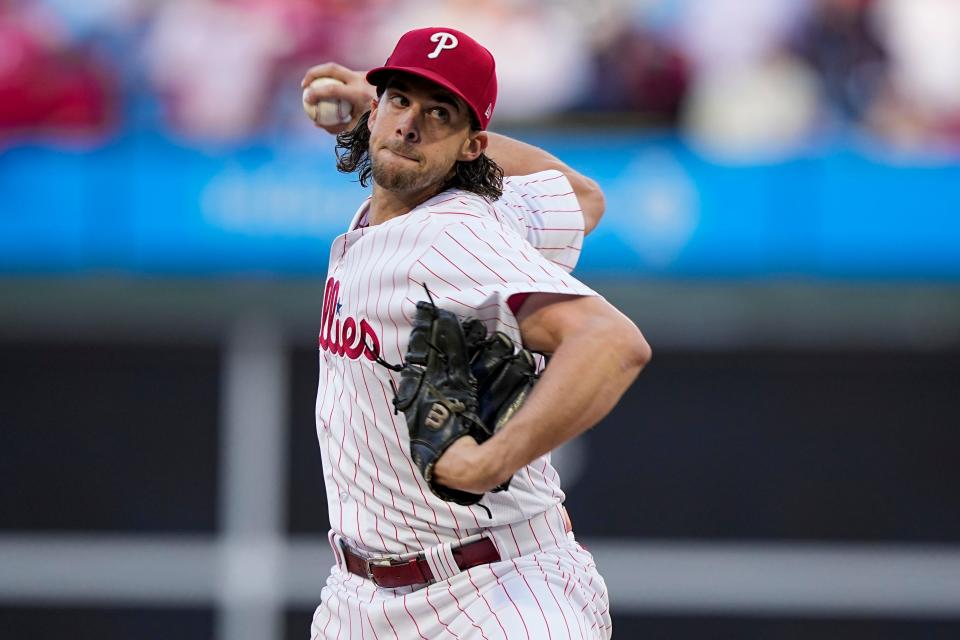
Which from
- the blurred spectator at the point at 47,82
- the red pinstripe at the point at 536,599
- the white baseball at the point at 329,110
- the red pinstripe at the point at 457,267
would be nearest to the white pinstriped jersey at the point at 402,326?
the red pinstripe at the point at 457,267

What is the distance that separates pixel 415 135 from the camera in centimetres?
293

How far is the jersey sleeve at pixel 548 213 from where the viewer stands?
10.7 feet

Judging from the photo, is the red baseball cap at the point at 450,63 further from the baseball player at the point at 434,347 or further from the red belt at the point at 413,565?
the red belt at the point at 413,565

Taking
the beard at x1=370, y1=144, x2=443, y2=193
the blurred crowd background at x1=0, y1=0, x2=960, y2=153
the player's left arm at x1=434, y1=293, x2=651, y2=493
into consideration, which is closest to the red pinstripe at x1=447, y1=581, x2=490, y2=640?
the player's left arm at x1=434, y1=293, x2=651, y2=493

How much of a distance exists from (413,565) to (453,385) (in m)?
0.52

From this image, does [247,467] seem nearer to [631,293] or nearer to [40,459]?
[40,459]

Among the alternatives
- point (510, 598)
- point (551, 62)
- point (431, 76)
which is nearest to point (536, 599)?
point (510, 598)

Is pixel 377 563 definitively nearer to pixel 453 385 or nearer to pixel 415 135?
pixel 453 385

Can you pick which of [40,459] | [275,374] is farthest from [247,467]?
[40,459]

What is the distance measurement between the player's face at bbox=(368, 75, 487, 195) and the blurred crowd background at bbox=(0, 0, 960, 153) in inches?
165

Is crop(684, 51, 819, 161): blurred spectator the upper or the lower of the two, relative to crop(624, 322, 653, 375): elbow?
upper

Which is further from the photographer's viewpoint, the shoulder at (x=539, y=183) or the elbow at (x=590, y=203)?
the elbow at (x=590, y=203)

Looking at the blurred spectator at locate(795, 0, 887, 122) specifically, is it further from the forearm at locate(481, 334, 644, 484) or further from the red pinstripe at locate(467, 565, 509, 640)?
the forearm at locate(481, 334, 644, 484)

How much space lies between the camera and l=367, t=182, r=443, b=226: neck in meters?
3.04
